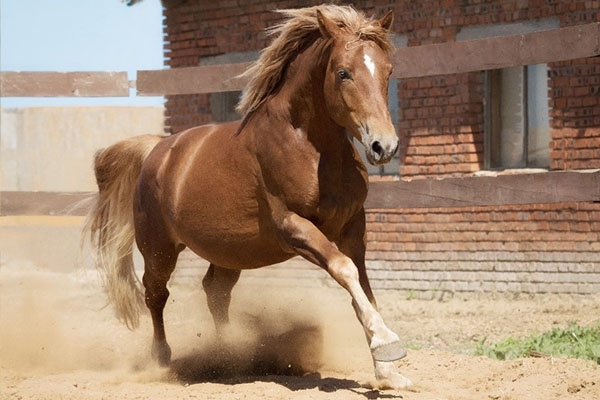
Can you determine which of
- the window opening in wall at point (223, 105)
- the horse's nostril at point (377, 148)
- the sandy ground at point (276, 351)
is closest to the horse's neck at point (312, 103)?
the horse's nostril at point (377, 148)

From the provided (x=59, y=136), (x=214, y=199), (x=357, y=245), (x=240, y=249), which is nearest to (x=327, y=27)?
(x=357, y=245)

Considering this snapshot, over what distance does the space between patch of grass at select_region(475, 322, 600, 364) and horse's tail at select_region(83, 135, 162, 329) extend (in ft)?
9.20

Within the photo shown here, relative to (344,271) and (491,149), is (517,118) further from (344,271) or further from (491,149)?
(344,271)

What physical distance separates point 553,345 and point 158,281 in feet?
9.58

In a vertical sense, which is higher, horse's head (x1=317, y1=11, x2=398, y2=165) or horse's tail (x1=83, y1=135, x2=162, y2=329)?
horse's head (x1=317, y1=11, x2=398, y2=165)

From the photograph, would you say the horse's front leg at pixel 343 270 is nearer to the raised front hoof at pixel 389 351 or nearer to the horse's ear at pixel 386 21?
the raised front hoof at pixel 389 351

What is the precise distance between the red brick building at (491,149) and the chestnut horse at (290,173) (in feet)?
13.7

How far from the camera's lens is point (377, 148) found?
18.0 ft

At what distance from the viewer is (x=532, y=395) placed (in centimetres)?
551

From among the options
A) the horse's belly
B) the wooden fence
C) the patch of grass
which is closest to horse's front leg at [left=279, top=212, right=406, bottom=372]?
the horse's belly

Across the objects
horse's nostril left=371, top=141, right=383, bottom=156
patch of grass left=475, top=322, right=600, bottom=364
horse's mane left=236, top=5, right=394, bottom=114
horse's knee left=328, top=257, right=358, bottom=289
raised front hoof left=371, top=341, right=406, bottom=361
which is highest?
A: horse's mane left=236, top=5, right=394, bottom=114

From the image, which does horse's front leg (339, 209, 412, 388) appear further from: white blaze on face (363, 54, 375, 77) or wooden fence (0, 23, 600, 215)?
wooden fence (0, 23, 600, 215)

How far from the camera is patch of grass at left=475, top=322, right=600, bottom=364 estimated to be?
691cm

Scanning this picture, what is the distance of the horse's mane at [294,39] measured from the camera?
6.07m
